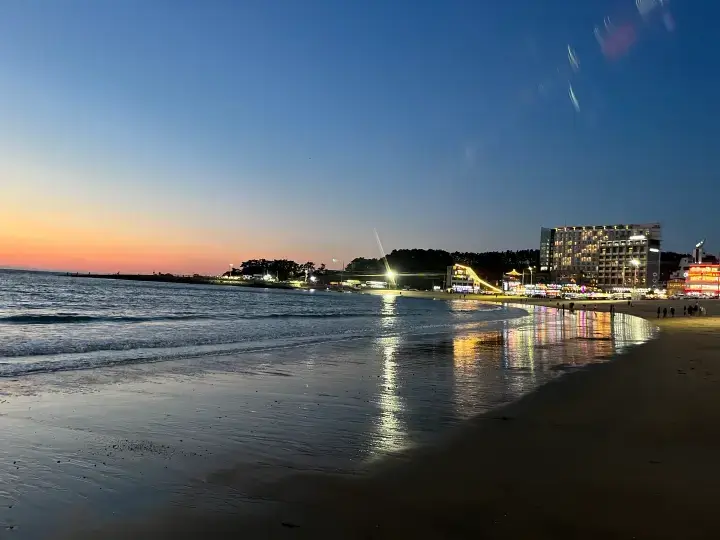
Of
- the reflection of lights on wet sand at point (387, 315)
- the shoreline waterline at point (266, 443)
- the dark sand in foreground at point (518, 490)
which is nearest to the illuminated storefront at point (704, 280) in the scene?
the reflection of lights on wet sand at point (387, 315)

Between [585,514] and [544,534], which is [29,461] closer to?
[544,534]

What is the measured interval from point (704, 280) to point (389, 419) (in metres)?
198

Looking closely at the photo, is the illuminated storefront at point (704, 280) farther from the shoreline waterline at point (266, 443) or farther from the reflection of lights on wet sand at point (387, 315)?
the shoreline waterline at point (266, 443)

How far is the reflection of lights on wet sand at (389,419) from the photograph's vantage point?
340 inches

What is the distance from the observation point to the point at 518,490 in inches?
260

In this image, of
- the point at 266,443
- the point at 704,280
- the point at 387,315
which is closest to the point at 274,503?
the point at 266,443

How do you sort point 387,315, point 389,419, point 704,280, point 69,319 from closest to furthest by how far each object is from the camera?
1. point 389,419
2. point 69,319
3. point 387,315
4. point 704,280

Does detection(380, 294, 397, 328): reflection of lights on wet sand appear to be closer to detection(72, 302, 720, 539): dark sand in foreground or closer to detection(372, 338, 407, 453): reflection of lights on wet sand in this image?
detection(372, 338, 407, 453): reflection of lights on wet sand

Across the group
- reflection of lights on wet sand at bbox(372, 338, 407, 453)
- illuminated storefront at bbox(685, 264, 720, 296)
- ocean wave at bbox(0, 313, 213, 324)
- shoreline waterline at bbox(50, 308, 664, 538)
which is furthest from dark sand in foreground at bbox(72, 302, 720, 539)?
illuminated storefront at bbox(685, 264, 720, 296)

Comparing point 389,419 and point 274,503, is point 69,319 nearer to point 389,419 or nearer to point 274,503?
point 389,419

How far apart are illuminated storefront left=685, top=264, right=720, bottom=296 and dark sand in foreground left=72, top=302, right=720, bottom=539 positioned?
628ft

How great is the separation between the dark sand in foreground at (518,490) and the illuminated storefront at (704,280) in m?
191

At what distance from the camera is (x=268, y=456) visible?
7.96m

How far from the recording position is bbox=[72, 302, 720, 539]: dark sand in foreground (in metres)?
5.49
